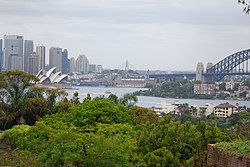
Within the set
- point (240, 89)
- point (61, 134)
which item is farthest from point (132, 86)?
point (61, 134)

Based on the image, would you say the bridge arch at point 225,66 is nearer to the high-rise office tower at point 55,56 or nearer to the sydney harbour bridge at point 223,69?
the sydney harbour bridge at point 223,69

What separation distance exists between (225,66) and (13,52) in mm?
29208

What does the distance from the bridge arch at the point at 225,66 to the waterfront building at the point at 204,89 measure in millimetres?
5511

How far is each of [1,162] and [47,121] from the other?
6.60 m

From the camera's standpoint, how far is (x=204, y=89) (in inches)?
2410

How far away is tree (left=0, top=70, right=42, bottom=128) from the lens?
65.7 feet

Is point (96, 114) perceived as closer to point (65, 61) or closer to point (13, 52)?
point (13, 52)

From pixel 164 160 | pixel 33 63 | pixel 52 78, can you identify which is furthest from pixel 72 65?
pixel 164 160

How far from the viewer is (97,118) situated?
1391cm

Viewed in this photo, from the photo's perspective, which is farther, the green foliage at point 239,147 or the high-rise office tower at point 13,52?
the high-rise office tower at point 13,52

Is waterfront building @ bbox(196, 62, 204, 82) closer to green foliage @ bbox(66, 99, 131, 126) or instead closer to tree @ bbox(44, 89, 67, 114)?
tree @ bbox(44, 89, 67, 114)

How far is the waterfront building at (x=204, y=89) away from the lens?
198 ft

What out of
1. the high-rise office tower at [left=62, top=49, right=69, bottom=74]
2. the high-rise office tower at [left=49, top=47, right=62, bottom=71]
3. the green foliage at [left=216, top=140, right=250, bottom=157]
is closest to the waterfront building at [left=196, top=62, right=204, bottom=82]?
the high-rise office tower at [left=49, top=47, right=62, bottom=71]

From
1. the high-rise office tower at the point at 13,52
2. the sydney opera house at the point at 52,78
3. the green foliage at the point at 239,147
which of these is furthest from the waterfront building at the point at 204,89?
the green foliage at the point at 239,147
